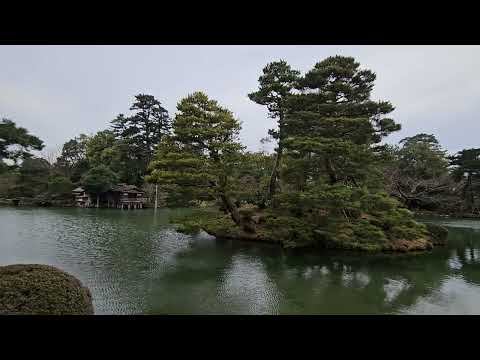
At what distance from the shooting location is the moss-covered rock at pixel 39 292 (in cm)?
321

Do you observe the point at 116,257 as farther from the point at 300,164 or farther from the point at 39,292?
the point at 300,164

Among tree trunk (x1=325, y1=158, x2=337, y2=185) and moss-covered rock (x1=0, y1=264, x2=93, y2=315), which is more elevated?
tree trunk (x1=325, y1=158, x2=337, y2=185)

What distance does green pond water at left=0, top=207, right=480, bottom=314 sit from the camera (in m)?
5.64

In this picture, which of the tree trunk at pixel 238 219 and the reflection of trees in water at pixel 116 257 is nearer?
the reflection of trees in water at pixel 116 257

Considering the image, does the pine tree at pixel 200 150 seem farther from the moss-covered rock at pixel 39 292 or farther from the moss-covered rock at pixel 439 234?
the moss-covered rock at pixel 439 234

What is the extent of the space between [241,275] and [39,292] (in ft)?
16.1

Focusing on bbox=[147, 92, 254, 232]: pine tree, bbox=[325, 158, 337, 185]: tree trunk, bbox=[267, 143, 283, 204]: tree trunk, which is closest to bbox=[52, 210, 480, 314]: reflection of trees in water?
bbox=[147, 92, 254, 232]: pine tree

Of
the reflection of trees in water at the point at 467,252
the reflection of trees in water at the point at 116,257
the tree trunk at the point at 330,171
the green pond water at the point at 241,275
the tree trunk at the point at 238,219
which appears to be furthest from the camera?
the tree trunk at the point at 238,219

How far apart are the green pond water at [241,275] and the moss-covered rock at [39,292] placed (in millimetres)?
1657

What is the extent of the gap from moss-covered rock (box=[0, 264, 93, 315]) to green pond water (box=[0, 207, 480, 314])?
5.44 feet

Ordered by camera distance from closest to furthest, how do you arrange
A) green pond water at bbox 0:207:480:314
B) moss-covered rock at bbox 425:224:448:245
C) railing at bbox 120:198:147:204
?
green pond water at bbox 0:207:480:314 → moss-covered rock at bbox 425:224:448:245 → railing at bbox 120:198:147:204

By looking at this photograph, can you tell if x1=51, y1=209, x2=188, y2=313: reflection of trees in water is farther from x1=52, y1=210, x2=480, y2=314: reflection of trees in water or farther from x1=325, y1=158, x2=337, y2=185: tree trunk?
x1=325, y1=158, x2=337, y2=185: tree trunk

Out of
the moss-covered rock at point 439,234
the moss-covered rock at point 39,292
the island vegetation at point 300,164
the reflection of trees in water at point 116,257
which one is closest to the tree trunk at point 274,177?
the island vegetation at point 300,164
